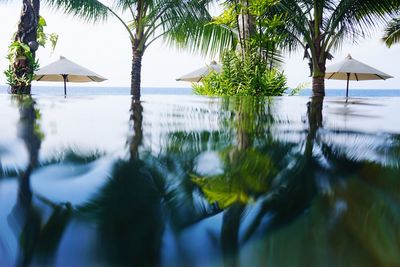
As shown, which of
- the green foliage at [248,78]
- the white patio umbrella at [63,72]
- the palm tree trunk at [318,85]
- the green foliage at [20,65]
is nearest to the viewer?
the green foliage at [248,78]

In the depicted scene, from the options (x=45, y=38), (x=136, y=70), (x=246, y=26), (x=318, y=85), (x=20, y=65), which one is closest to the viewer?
(x=20, y=65)

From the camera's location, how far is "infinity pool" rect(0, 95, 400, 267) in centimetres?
23

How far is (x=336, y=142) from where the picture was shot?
672mm

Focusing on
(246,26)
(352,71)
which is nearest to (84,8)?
(246,26)

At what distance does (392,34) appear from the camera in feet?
42.5

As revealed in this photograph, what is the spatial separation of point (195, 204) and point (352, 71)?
12.3 m

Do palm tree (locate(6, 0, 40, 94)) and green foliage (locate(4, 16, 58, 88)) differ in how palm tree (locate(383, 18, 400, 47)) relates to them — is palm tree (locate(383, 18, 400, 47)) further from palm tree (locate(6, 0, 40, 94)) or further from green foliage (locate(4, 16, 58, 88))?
A: green foliage (locate(4, 16, 58, 88))

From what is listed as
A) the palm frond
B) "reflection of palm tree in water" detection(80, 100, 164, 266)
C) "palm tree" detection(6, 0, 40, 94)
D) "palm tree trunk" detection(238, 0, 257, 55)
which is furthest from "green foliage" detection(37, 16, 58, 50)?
"reflection of palm tree in water" detection(80, 100, 164, 266)

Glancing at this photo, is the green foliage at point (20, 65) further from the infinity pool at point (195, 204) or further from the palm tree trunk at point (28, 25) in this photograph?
the infinity pool at point (195, 204)

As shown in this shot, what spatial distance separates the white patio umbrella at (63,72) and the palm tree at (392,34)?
971 centimetres

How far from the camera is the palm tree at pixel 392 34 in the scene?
12.2m

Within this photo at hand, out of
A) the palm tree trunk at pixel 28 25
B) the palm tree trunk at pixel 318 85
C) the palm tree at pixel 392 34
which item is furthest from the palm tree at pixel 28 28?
the palm tree at pixel 392 34

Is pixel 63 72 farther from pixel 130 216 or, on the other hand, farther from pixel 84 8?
pixel 130 216

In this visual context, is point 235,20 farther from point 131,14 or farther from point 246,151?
point 246,151
